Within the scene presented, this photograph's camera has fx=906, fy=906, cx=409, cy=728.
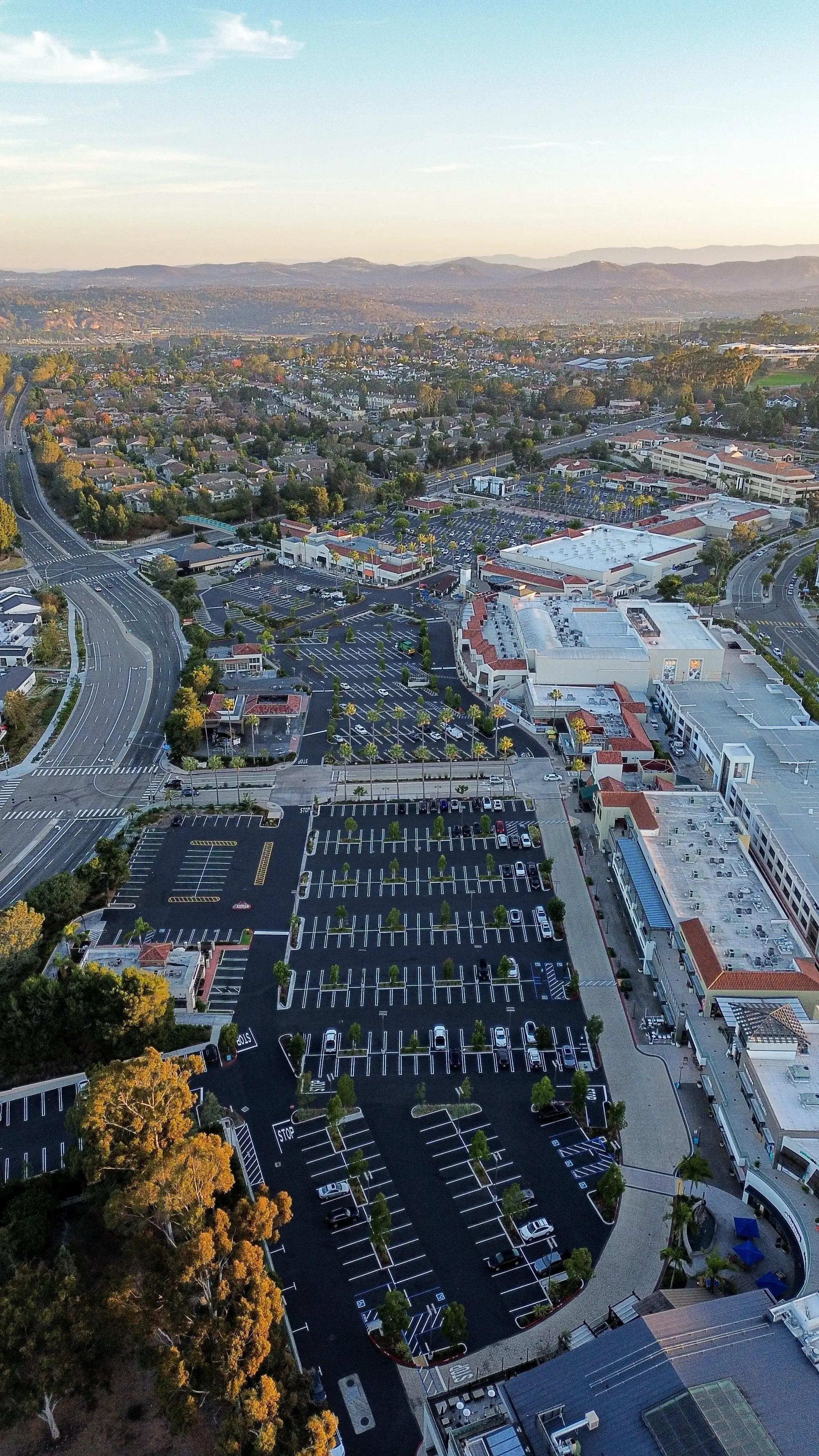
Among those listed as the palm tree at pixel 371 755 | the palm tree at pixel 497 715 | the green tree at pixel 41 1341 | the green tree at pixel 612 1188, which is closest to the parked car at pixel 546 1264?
the green tree at pixel 612 1188

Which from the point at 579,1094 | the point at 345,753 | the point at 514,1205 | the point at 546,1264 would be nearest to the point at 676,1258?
the point at 546,1264

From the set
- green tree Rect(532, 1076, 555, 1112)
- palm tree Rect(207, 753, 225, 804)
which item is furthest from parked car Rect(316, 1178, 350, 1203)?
palm tree Rect(207, 753, 225, 804)

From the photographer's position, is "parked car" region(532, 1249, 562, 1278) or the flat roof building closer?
"parked car" region(532, 1249, 562, 1278)

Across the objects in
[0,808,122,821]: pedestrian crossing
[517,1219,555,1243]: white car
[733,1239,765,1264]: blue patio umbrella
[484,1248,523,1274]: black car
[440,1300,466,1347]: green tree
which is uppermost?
[0,808,122,821]: pedestrian crossing

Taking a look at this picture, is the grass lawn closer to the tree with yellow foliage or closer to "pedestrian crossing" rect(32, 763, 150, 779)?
"pedestrian crossing" rect(32, 763, 150, 779)

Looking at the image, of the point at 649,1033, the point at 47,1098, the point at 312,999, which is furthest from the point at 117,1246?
the point at 649,1033

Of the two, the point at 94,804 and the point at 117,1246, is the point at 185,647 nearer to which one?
the point at 94,804

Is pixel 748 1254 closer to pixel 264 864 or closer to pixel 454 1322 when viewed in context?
pixel 454 1322
